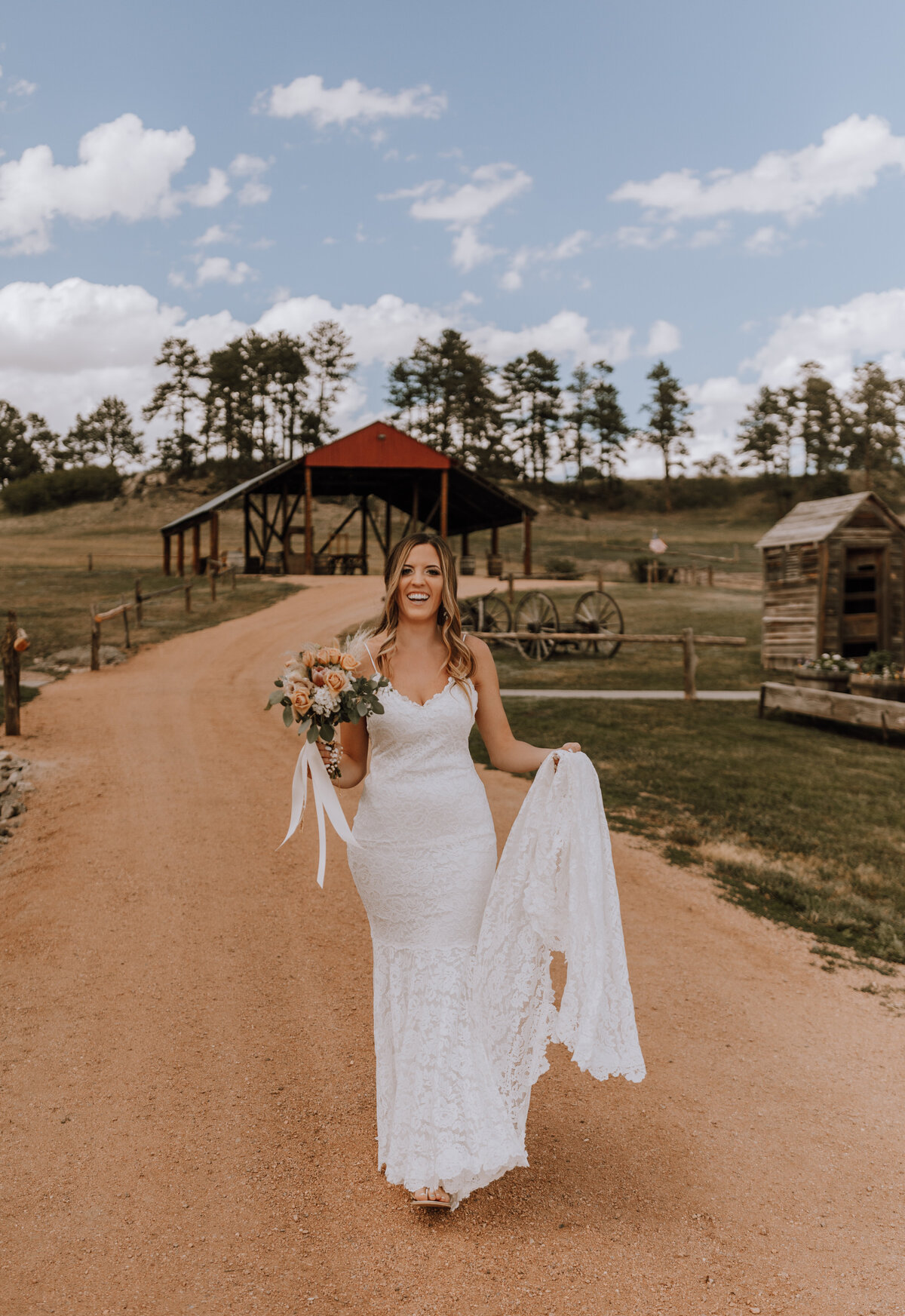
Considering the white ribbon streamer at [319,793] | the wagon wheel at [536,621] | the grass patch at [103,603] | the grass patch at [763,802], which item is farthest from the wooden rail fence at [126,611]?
the white ribbon streamer at [319,793]

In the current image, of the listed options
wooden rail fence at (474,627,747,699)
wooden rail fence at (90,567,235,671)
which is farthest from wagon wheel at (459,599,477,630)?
wooden rail fence at (90,567,235,671)

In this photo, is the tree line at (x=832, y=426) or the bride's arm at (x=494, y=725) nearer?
the bride's arm at (x=494, y=725)

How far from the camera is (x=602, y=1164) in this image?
3.58 m

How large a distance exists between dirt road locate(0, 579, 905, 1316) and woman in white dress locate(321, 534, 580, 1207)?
0.36 metres

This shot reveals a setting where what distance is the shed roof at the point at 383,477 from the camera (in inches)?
1134

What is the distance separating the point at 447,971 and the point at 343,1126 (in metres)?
1.19

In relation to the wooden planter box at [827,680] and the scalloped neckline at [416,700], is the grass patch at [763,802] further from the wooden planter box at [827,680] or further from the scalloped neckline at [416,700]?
the scalloped neckline at [416,700]

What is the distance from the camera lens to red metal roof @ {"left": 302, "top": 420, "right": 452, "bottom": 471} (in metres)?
28.8

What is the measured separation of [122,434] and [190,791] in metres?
90.5

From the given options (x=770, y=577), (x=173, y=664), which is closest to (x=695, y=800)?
(x=770, y=577)

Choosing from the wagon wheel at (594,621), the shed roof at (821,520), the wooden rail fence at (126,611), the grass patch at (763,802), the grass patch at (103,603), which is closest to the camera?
the grass patch at (763,802)

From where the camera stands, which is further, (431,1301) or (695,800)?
(695,800)

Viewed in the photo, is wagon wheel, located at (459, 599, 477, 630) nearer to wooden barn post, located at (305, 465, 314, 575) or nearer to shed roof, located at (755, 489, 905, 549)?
shed roof, located at (755, 489, 905, 549)

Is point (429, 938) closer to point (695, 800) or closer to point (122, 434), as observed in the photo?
point (695, 800)
